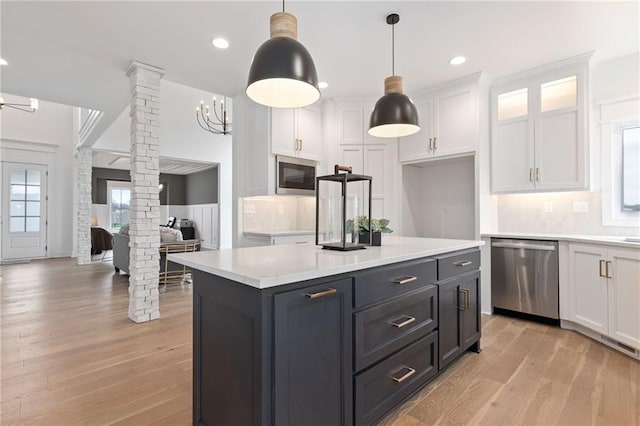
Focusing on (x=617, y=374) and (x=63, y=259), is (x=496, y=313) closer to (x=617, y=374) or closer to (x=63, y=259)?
(x=617, y=374)

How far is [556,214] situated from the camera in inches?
139

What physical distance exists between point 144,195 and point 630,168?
495cm

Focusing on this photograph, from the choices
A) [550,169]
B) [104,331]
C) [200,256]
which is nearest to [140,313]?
[104,331]

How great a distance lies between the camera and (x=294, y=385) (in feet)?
4.11

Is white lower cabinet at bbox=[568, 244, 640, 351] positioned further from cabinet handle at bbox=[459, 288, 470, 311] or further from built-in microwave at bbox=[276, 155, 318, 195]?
built-in microwave at bbox=[276, 155, 318, 195]

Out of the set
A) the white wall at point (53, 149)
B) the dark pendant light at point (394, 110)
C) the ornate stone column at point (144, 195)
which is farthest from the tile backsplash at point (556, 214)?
the white wall at point (53, 149)

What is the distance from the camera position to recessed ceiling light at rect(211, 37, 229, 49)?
9.25 ft

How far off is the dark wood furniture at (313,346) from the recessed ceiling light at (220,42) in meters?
2.24

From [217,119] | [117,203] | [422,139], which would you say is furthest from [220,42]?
[117,203]

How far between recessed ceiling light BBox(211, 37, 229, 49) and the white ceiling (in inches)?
3.2

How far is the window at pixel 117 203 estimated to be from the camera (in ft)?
34.1

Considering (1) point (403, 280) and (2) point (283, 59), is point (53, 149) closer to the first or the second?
(2) point (283, 59)

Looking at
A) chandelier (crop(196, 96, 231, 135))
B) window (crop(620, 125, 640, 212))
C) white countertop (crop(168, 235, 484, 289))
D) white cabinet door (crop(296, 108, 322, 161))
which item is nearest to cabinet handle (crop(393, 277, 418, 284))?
white countertop (crop(168, 235, 484, 289))

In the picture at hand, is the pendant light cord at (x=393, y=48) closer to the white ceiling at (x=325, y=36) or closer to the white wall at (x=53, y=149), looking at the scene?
the white ceiling at (x=325, y=36)
